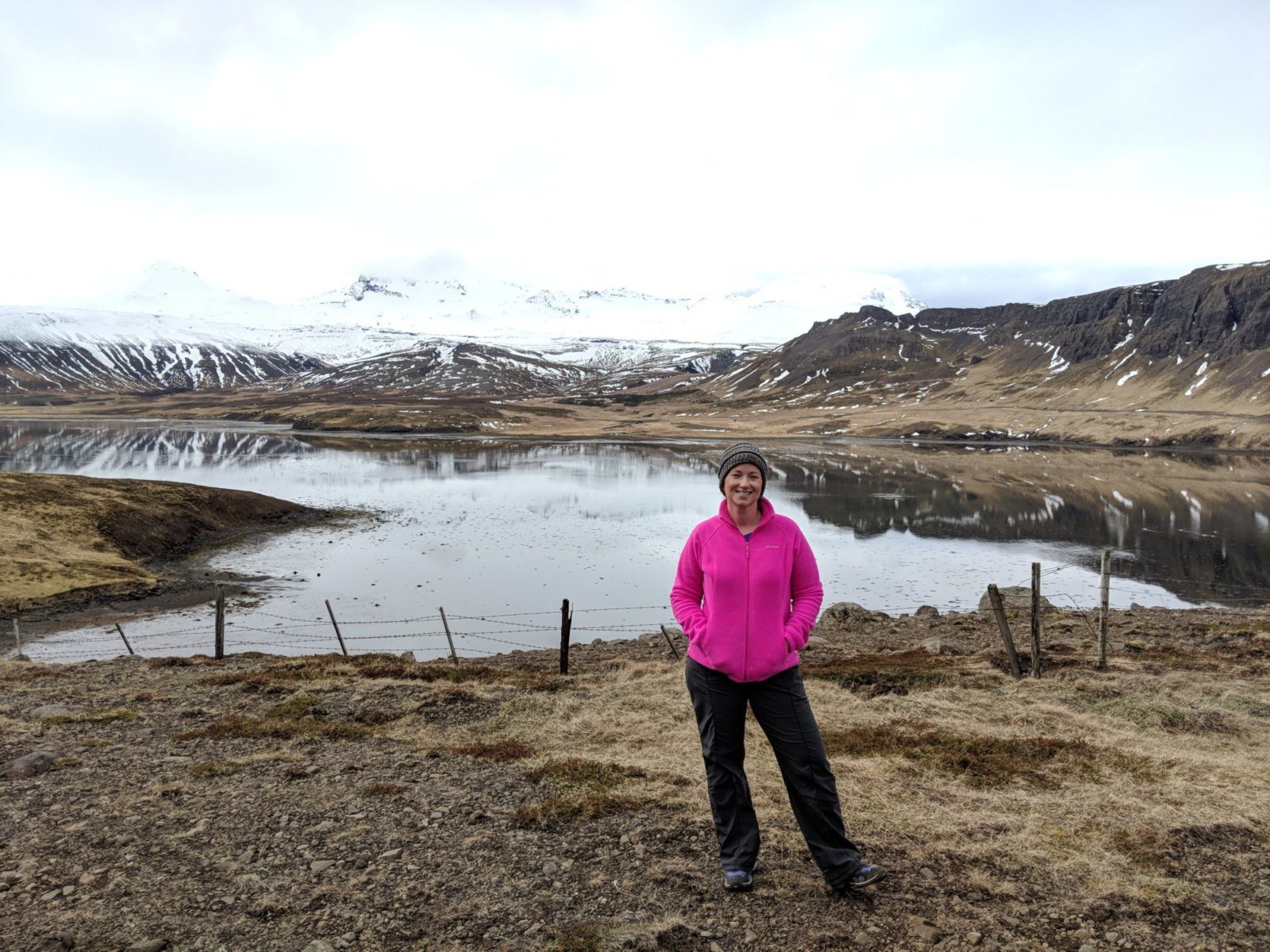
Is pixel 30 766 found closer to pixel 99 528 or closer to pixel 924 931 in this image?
pixel 924 931

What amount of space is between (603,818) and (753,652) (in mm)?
3199

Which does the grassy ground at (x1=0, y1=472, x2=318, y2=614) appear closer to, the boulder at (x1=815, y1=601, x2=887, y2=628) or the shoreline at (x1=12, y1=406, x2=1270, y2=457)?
the boulder at (x1=815, y1=601, x2=887, y2=628)

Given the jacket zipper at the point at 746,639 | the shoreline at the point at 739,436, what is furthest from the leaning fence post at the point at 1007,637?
the shoreline at the point at 739,436

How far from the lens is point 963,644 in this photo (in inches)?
803

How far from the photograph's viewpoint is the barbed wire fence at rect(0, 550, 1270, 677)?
72.0ft

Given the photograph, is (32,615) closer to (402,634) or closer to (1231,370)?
(402,634)

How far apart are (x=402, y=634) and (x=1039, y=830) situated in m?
19.0

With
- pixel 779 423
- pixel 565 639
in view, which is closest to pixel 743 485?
pixel 565 639

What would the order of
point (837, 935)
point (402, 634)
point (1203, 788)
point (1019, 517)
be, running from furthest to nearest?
1. point (1019, 517)
2. point (402, 634)
3. point (1203, 788)
4. point (837, 935)

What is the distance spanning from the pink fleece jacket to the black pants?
6.8 inches

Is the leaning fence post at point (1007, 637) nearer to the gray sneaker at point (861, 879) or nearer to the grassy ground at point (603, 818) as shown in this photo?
the grassy ground at point (603, 818)

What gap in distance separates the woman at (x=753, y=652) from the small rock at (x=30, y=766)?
28.6 ft

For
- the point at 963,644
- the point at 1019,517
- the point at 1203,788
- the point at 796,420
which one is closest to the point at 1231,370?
the point at 796,420

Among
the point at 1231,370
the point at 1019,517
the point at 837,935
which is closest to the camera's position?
the point at 837,935
